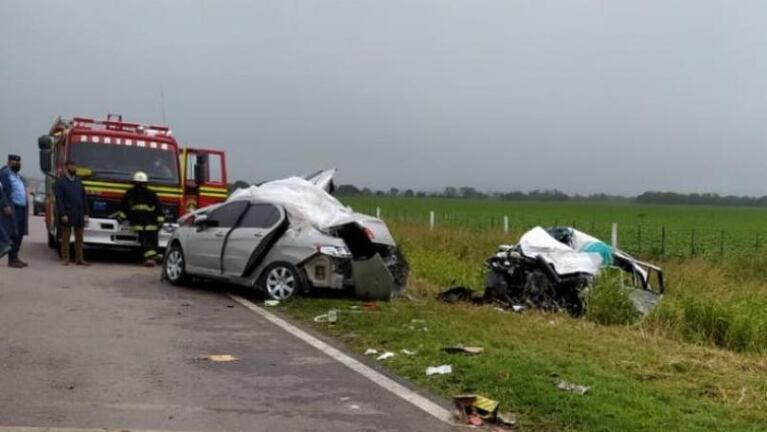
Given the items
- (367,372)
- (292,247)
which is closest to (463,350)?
(367,372)

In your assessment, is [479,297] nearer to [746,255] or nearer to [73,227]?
[73,227]

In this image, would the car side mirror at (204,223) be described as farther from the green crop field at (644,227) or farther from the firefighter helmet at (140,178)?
the green crop field at (644,227)

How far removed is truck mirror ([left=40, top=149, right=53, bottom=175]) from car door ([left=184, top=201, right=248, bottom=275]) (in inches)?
242

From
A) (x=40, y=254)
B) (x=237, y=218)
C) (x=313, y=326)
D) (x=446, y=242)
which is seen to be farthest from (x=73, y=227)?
(x=446, y=242)

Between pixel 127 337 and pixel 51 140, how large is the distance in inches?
424

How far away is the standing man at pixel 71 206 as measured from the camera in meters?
15.7

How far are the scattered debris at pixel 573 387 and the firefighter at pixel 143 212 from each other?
1142 centimetres

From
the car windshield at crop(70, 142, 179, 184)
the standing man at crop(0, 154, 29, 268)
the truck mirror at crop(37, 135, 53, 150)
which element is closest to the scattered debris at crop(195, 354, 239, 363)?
the standing man at crop(0, 154, 29, 268)

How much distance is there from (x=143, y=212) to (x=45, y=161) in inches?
119

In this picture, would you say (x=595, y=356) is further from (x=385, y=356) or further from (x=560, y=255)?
(x=560, y=255)

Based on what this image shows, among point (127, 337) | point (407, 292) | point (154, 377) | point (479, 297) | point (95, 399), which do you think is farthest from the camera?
point (407, 292)

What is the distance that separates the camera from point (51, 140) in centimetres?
1822

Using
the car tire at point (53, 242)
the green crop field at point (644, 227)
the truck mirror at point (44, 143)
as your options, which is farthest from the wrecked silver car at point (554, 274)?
the green crop field at point (644, 227)

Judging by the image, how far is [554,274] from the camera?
12109 millimetres
